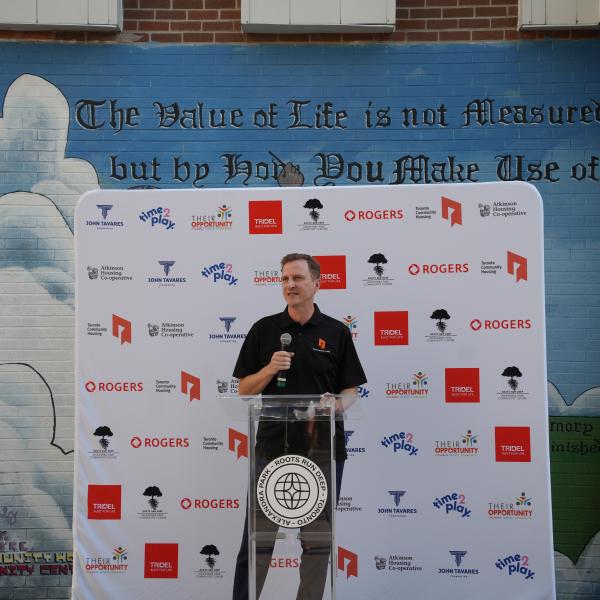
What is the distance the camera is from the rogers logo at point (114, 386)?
18.2 ft

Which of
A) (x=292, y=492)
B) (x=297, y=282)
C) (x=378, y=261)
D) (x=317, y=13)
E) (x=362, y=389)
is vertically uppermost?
(x=317, y=13)

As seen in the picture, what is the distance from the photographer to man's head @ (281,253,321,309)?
5145 mm

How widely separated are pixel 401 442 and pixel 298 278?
120 cm

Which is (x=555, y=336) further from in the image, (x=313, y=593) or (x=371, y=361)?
(x=313, y=593)

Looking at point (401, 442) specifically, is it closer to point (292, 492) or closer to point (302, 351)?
point (302, 351)

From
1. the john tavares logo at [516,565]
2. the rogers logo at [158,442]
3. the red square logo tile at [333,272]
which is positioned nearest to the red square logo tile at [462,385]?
the red square logo tile at [333,272]

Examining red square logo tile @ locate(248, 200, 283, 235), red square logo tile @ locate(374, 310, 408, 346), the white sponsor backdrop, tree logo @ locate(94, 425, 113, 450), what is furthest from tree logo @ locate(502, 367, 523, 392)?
tree logo @ locate(94, 425, 113, 450)

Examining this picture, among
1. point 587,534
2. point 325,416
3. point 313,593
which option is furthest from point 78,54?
point 587,534

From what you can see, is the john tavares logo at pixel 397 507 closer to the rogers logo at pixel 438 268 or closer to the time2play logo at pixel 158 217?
the rogers logo at pixel 438 268

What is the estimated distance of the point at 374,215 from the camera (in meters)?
5.55

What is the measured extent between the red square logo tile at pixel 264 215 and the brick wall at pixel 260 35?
1.88 m

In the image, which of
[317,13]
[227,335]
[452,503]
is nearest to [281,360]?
[227,335]

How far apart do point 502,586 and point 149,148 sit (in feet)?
12.7

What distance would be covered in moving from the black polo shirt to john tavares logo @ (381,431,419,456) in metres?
0.46
